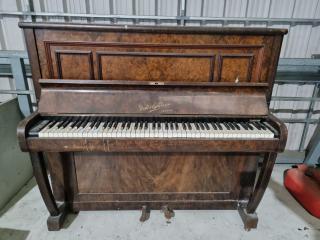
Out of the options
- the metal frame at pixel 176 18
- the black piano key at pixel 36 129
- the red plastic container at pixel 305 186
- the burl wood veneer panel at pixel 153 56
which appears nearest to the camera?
the black piano key at pixel 36 129

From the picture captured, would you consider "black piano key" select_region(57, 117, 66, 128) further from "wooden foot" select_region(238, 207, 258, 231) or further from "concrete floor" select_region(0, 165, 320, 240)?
"wooden foot" select_region(238, 207, 258, 231)

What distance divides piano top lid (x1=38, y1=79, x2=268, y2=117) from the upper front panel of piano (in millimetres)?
54

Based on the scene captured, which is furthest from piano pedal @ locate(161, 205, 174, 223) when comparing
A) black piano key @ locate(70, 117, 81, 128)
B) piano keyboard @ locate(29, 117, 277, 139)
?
black piano key @ locate(70, 117, 81, 128)

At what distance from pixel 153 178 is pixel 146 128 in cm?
59

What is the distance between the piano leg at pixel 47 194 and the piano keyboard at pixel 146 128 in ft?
0.76

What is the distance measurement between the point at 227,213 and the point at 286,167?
44.7 inches

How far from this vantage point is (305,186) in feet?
6.68

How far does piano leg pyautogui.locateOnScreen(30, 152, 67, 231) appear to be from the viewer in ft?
4.81

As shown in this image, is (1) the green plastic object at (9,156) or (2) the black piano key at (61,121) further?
(1) the green plastic object at (9,156)

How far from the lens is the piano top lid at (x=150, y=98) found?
1488 mm

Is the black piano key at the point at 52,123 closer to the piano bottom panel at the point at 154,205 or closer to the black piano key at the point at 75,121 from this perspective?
the black piano key at the point at 75,121

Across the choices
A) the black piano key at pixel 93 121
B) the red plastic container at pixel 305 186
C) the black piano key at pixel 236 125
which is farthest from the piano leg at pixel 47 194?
the red plastic container at pixel 305 186

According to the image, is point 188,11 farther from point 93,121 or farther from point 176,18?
point 93,121

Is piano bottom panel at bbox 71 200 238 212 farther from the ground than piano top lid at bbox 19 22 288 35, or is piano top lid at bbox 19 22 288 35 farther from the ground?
piano top lid at bbox 19 22 288 35
